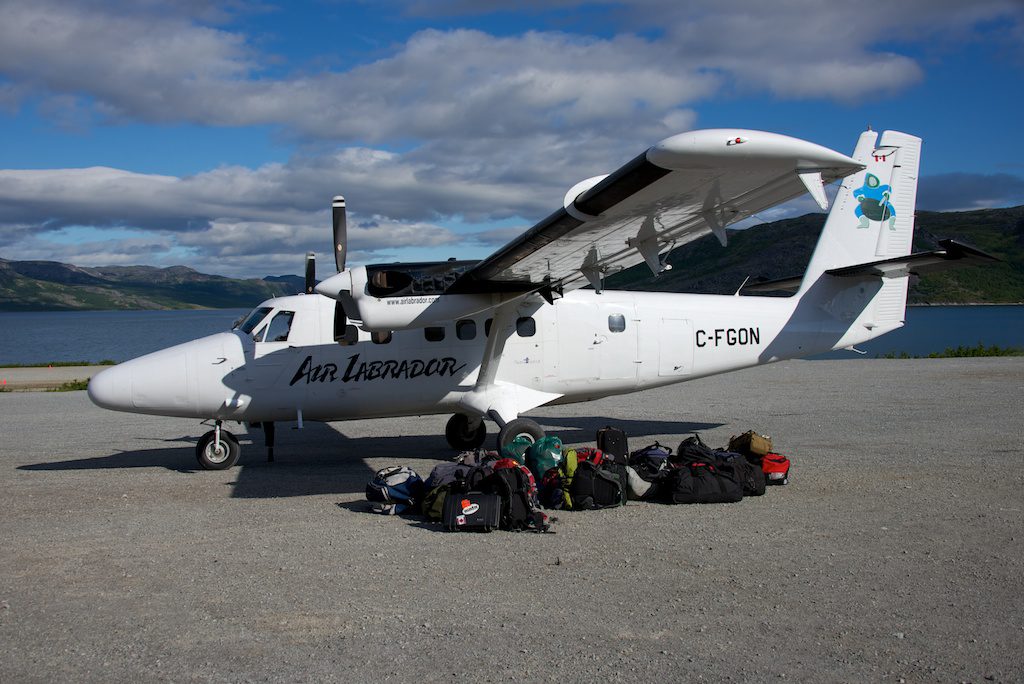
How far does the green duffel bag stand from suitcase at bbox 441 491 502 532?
50.3 inches

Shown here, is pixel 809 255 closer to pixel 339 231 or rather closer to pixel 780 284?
pixel 780 284

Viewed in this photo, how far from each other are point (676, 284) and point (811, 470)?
153m

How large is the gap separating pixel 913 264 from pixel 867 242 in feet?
5.24

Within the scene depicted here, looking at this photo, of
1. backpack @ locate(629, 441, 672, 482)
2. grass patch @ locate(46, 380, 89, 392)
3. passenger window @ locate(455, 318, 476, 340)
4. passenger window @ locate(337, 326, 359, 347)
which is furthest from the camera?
grass patch @ locate(46, 380, 89, 392)

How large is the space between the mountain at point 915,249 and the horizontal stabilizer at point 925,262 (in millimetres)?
101046

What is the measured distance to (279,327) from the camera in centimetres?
1149

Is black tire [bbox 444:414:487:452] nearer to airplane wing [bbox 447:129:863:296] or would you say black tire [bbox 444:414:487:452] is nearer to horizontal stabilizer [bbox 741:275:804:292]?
airplane wing [bbox 447:129:863:296]

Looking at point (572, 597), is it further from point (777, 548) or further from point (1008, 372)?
point (1008, 372)

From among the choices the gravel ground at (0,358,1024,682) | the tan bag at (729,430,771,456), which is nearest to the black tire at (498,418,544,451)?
the gravel ground at (0,358,1024,682)

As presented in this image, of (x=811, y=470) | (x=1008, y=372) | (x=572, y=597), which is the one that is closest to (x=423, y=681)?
(x=572, y=597)

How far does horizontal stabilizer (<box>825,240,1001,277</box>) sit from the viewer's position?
31.0 ft

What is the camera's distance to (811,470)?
10.3 m

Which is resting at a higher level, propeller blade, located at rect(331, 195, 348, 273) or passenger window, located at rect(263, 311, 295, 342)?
propeller blade, located at rect(331, 195, 348, 273)

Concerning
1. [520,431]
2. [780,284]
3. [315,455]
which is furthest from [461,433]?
[780,284]
